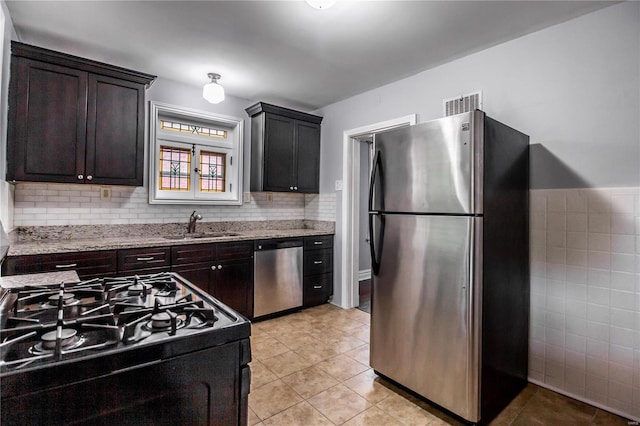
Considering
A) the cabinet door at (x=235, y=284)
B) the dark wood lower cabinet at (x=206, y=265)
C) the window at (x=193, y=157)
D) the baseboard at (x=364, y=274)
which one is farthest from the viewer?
the baseboard at (x=364, y=274)

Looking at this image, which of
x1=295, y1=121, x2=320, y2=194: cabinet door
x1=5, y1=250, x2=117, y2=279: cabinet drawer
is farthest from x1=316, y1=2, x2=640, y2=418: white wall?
x1=5, y1=250, x2=117, y2=279: cabinet drawer

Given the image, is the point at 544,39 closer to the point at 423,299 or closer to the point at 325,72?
the point at 325,72

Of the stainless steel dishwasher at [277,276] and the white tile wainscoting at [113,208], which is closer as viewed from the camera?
the white tile wainscoting at [113,208]

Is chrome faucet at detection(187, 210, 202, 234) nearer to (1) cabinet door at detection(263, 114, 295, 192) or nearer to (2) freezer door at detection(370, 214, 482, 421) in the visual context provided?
(1) cabinet door at detection(263, 114, 295, 192)

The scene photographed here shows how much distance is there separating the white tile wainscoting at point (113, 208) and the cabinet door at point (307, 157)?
0.26 metres

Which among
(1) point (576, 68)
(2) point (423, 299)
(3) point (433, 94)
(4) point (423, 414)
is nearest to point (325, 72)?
(3) point (433, 94)

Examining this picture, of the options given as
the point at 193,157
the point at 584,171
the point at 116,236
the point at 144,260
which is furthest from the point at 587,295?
the point at 116,236

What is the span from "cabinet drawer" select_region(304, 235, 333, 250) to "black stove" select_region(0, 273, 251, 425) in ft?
8.85

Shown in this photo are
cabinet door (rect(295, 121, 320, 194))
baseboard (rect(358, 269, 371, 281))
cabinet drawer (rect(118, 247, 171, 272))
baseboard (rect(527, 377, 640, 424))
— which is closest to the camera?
baseboard (rect(527, 377, 640, 424))

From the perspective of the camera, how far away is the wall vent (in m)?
2.65

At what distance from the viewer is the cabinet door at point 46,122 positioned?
7.80 feet

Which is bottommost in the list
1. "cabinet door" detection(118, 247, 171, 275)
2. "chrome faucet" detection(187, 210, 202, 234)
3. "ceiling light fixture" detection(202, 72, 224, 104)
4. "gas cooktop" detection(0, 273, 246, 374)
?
"cabinet door" detection(118, 247, 171, 275)

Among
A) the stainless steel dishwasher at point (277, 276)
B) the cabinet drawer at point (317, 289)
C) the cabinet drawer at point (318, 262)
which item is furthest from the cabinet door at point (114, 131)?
the cabinet drawer at point (317, 289)

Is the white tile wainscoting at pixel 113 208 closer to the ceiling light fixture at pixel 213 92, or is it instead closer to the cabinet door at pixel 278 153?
the cabinet door at pixel 278 153
